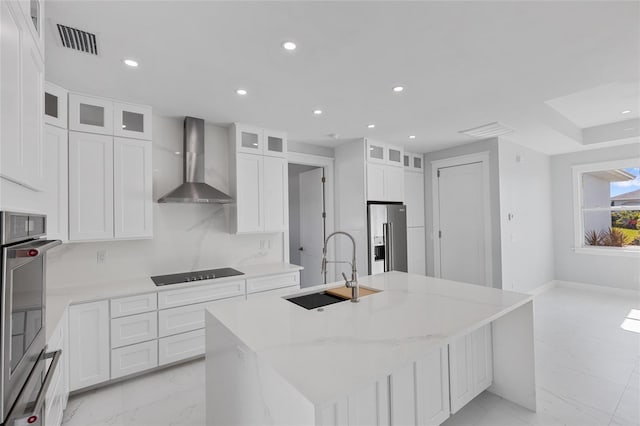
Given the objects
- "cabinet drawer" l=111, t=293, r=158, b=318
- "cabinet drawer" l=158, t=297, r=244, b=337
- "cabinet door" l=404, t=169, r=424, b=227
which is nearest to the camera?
"cabinet drawer" l=111, t=293, r=158, b=318

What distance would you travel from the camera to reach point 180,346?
8.98ft

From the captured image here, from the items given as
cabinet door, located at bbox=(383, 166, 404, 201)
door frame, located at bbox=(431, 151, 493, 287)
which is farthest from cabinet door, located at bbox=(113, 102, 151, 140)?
door frame, located at bbox=(431, 151, 493, 287)

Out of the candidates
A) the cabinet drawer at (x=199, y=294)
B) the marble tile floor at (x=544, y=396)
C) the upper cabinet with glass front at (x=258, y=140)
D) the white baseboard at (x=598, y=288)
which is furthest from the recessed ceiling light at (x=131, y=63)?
the white baseboard at (x=598, y=288)

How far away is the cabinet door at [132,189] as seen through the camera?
105 inches

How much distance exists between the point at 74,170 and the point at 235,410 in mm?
2378

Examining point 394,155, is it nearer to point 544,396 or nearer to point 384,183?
point 384,183

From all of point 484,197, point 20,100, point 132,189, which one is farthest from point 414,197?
point 20,100

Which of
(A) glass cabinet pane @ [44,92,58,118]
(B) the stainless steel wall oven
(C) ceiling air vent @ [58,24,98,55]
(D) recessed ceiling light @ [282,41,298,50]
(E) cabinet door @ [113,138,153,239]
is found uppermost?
(D) recessed ceiling light @ [282,41,298,50]

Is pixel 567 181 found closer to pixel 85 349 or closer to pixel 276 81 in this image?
pixel 276 81

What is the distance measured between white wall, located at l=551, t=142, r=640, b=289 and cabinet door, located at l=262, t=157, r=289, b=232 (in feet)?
17.7

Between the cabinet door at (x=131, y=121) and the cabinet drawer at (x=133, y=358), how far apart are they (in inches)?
76.2

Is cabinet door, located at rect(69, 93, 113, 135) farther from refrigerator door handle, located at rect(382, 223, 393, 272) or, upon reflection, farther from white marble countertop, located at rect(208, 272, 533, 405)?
refrigerator door handle, located at rect(382, 223, 393, 272)

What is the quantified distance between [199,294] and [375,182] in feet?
9.12

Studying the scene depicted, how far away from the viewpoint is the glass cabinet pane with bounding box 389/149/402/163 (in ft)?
14.9
